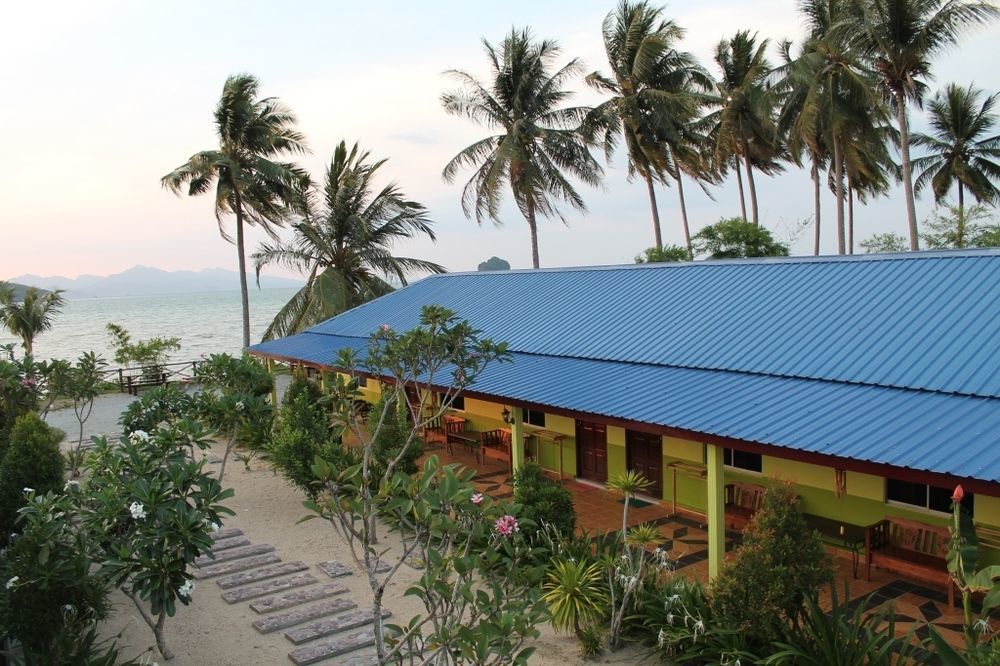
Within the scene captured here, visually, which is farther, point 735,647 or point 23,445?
point 23,445

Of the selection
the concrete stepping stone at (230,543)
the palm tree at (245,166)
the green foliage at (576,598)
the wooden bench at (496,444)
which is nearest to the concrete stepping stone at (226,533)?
the concrete stepping stone at (230,543)

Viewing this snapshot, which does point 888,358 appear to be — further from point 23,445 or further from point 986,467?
point 23,445

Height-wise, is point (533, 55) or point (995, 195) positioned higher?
point (533, 55)

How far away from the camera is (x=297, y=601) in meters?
9.54

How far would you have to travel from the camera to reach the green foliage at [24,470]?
1006 cm

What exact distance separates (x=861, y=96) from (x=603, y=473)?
18.6 m

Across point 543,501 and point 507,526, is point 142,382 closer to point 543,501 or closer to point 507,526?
point 543,501

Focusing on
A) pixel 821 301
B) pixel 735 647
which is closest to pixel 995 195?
pixel 821 301

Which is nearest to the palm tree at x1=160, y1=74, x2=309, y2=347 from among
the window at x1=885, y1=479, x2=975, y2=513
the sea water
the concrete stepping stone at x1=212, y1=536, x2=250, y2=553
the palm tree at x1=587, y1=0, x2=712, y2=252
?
the palm tree at x1=587, y1=0, x2=712, y2=252

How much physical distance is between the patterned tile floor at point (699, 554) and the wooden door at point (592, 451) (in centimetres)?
28

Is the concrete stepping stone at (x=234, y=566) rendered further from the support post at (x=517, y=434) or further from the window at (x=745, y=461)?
the window at (x=745, y=461)

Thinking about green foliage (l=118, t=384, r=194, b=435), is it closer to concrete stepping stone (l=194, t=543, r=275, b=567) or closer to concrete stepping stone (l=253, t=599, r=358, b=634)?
concrete stepping stone (l=194, t=543, r=275, b=567)

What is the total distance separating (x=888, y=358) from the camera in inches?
388

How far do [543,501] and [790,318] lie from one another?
537 centimetres
